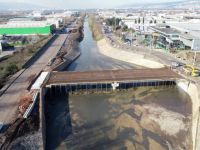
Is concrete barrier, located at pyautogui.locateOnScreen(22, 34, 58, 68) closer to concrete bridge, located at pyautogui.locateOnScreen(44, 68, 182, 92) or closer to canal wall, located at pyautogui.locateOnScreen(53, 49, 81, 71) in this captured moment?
canal wall, located at pyautogui.locateOnScreen(53, 49, 81, 71)

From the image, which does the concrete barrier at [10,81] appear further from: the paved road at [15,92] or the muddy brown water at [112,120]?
the muddy brown water at [112,120]

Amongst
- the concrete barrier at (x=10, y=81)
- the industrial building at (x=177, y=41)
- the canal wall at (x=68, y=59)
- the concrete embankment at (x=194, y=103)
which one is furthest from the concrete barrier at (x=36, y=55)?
the industrial building at (x=177, y=41)

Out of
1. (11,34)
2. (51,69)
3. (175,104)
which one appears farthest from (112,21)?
(175,104)

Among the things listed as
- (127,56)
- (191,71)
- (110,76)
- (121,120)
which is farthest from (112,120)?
(127,56)

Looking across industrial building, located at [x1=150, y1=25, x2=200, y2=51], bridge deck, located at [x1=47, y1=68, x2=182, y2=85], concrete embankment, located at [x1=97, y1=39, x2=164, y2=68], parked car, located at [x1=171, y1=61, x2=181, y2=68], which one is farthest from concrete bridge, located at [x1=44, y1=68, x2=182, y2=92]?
industrial building, located at [x1=150, y1=25, x2=200, y2=51]

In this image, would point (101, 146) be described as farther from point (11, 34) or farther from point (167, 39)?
point (11, 34)

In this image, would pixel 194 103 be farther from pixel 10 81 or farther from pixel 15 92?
pixel 10 81
